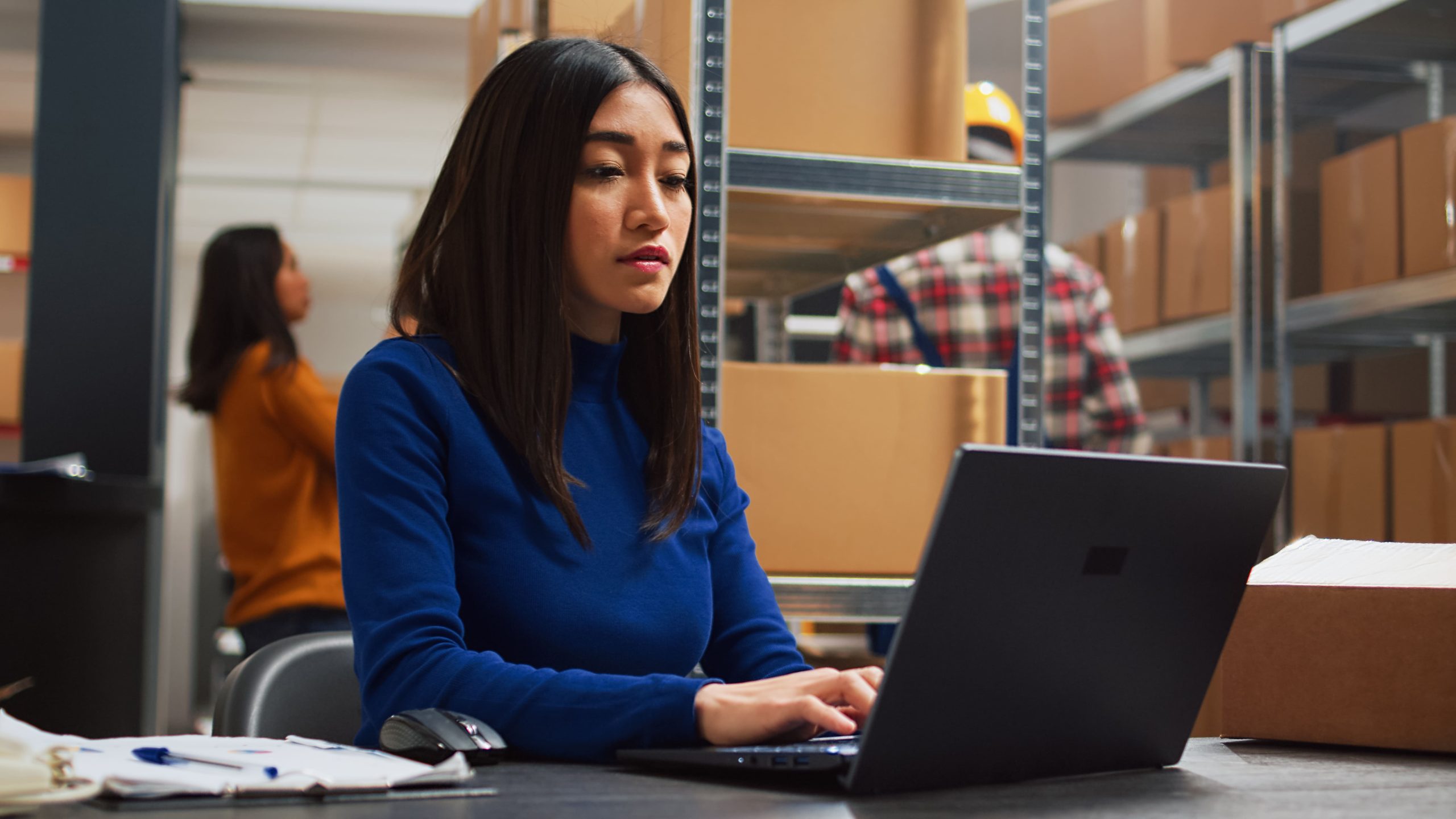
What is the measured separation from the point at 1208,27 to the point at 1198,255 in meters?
0.50

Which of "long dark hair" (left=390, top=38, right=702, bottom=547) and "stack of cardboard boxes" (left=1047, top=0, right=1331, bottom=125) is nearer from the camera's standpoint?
"long dark hair" (left=390, top=38, right=702, bottom=547)

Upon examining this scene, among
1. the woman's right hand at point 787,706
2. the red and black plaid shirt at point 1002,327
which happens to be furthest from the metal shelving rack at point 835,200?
the red and black plaid shirt at point 1002,327

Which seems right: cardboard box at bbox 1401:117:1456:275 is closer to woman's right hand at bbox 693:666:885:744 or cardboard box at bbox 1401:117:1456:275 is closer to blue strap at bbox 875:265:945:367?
blue strap at bbox 875:265:945:367

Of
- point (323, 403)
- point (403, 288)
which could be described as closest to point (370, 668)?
point (403, 288)

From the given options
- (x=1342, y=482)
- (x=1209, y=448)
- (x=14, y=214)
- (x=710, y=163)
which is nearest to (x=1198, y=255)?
(x=1209, y=448)

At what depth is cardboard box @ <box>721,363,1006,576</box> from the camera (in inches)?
64.4

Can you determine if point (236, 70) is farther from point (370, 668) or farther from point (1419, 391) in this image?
point (370, 668)

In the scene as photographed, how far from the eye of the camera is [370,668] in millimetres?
980

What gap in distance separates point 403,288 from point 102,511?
2.46 metres

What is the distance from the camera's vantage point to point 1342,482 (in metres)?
2.75

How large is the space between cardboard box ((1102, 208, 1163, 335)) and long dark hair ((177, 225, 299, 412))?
199cm

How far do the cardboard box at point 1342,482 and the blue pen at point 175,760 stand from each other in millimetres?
2362

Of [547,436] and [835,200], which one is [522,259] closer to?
[547,436]

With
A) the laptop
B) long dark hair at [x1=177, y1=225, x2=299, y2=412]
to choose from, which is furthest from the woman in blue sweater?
long dark hair at [x1=177, y1=225, x2=299, y2=412]
